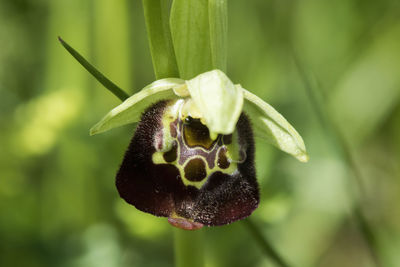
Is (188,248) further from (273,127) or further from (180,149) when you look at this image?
(273,127)

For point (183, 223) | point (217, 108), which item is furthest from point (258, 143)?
point (217, 108)

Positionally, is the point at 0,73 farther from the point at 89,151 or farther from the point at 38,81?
the point at 89,151

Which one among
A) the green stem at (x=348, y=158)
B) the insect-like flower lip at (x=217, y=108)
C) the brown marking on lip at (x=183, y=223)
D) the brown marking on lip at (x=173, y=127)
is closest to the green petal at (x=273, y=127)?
the insect-like flower lip at (x=217, y=108)

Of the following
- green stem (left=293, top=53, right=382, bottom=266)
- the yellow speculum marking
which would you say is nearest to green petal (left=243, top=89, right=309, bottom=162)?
the yellow speculum marking

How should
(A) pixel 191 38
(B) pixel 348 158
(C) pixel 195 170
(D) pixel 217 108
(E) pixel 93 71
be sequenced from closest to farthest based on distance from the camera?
(D) pixel 217 108 → (E) pixel 93 71 → (C) pixel 195 170 → (A) pixel 191 38 → (B) pixel 348 158

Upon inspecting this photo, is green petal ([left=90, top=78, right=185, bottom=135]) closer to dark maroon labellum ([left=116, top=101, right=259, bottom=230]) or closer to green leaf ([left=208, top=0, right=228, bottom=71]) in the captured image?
dark maroon labellum ([left=116, top=101, right=259, bottom=230])

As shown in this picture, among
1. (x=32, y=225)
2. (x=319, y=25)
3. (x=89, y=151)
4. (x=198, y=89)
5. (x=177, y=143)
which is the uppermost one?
(x=198, y=89)

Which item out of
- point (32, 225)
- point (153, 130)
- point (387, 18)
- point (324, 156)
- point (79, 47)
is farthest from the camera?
point (387, 18)

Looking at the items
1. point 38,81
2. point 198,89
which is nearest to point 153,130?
point 198,89
